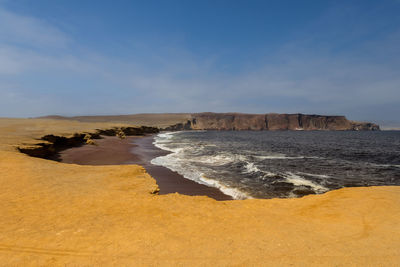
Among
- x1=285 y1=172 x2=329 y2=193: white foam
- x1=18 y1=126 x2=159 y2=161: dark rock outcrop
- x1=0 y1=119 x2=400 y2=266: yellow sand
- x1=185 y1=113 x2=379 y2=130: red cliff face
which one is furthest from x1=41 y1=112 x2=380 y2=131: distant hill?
x1=0 y1=119 x2=400 y2=266: yellow sand

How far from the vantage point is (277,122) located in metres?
171

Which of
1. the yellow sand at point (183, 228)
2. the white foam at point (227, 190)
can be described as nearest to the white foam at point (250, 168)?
the white foam at point (227, 190)

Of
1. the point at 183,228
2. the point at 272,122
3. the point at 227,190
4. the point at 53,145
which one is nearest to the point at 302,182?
the point at 227,190

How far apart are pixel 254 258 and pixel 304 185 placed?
378 inches

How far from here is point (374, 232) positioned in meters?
4.95

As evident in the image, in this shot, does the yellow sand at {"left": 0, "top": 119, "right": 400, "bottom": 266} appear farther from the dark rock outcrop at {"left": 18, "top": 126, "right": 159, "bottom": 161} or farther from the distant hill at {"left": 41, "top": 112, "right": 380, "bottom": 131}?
the distant hill at {"left": 41, "top": 112, "right": 380, "bottom": 131}

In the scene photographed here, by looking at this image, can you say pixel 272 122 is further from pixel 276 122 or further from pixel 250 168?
pixel 250 168

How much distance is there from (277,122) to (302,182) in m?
168

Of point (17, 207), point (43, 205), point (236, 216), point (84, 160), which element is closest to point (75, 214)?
point (43, 205)

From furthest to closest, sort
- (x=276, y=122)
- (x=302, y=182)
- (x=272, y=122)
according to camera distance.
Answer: (x=272, y=122), (x=276, y=122), (x=302, y=182)

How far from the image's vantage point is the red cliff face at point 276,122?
167250mm

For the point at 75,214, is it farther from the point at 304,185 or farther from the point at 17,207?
the point at 304,185

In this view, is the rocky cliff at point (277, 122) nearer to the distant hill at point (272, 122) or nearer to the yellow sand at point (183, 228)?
the distant hill at point (272, 122)

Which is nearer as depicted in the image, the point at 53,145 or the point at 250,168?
the point at 250,168
